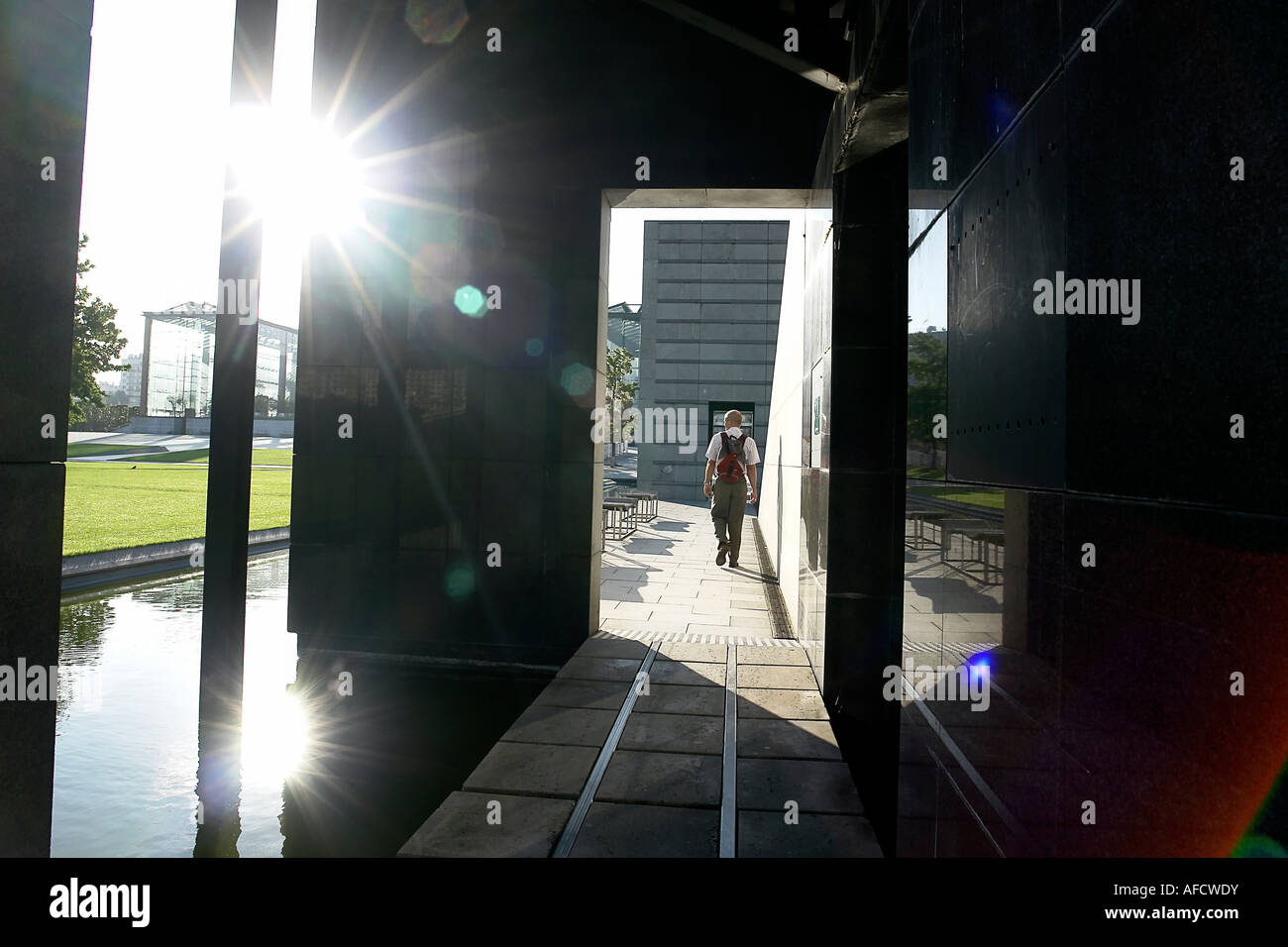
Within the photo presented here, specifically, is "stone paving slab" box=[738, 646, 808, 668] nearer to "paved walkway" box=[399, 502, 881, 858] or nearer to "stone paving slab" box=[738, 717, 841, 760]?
"paved walkway" box=[399, 502, 881, 858]

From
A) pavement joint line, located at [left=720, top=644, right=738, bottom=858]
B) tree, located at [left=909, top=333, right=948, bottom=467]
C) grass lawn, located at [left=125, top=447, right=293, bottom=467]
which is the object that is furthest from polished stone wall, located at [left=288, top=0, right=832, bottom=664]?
grass lawn, located at [left=125, top=447, right=293, bottom=467]

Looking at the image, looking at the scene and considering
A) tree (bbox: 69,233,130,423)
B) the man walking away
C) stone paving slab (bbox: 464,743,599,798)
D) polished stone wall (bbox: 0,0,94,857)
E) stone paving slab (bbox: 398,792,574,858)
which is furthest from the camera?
tree (bbox: 69,233,130,423)

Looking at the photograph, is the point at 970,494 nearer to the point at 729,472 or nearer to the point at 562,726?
the point at 562,726

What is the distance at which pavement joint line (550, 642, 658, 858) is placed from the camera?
338 centimetres

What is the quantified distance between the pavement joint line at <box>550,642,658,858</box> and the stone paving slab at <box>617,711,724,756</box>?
59mm

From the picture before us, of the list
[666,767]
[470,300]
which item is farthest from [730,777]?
[470,300]

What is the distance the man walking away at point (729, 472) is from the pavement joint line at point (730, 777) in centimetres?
518

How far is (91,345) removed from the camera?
3700 cm

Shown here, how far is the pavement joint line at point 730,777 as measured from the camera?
343cm

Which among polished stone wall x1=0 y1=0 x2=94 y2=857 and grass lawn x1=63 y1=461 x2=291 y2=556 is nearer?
polished stone wall x1=0 y1=0 x2=94 y2=857

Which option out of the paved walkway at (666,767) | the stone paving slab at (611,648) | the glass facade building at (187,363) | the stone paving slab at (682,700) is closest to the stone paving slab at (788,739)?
the paved walkway at (666,767)

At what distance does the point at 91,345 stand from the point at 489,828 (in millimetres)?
44385
